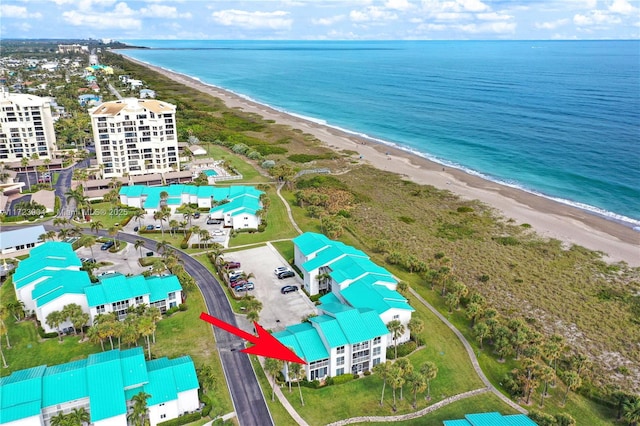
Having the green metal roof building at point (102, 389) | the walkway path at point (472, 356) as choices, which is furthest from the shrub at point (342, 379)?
the green metal roof building at point (102, 389)

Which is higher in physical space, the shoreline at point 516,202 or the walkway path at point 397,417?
the shoreline at point 516,202

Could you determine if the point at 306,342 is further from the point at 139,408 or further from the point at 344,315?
the point at 139,408

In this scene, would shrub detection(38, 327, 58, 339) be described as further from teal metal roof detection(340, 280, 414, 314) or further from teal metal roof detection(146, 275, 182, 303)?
teal metal roof detection(340, 280, 414, 314)

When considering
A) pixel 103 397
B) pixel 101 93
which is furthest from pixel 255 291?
pixel 101 93

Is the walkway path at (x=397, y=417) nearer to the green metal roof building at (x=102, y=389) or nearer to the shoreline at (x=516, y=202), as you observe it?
the green metal roof building at (x=102, y=389)

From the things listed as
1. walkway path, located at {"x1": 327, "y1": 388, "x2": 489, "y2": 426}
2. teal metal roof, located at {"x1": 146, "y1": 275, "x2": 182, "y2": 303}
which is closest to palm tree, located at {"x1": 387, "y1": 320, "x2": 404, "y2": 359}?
walkway path, located at {"x1": 327, "y1": 388, "x2": 489, "y2": 426}

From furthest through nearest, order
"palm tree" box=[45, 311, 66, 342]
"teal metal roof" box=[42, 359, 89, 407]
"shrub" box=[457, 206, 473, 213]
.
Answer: "shrub" box=[457, 206, 473, 213] → "palm tree" box=[45, 311, 66, 342] → "teal metal roof" box=[42, 359, 89, 407]

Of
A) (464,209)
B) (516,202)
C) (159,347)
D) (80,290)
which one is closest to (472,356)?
(159,347)
